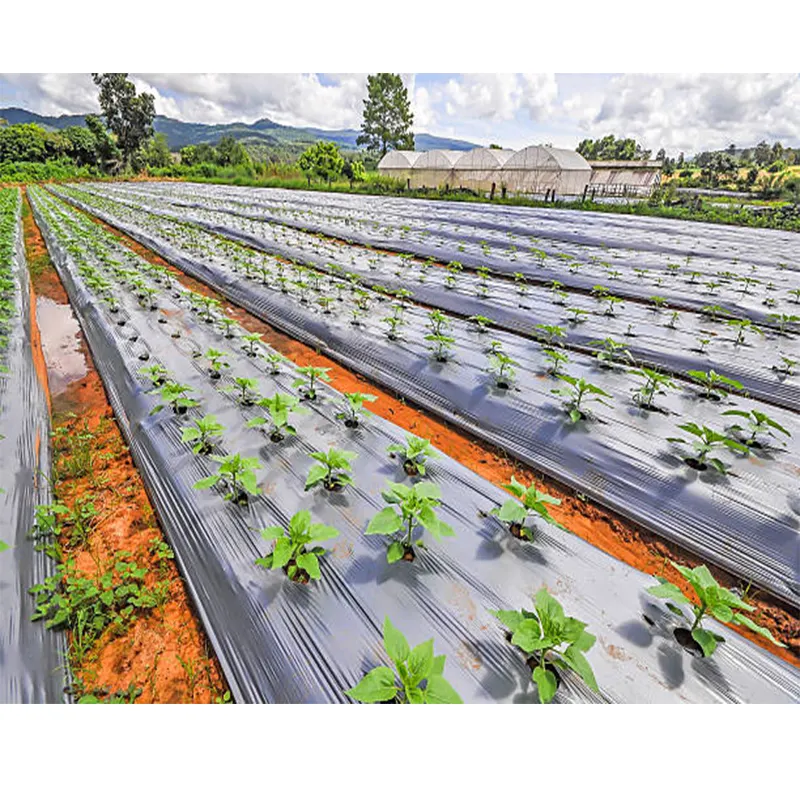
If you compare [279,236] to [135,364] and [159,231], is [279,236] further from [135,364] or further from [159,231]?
[135,364]

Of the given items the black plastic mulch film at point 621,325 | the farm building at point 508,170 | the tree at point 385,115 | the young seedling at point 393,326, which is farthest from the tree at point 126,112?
the young seedling at point 393,326

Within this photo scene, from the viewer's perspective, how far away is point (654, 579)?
1.78 meters

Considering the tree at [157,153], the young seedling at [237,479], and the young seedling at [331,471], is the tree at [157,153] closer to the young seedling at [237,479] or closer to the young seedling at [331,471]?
the young seedling at [237,479]

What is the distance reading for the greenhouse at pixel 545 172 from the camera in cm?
2006

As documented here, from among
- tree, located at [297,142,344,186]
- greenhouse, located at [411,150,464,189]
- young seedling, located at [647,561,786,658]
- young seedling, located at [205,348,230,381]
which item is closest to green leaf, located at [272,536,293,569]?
young seedling, located at [647,561,786,658]

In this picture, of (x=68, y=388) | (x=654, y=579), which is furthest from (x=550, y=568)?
(x=68, y=388)

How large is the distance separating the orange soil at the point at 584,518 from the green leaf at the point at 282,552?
149 centimetres

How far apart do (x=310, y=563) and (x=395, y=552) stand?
1.18 ft

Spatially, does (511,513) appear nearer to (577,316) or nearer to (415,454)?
(415,454)

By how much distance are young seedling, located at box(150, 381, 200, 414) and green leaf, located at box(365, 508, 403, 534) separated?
5.94 feet

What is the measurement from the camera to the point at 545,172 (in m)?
20.2

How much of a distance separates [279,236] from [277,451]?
29.8 ft

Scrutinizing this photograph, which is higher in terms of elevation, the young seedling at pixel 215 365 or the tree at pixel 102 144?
the tree at pixel 102 144
